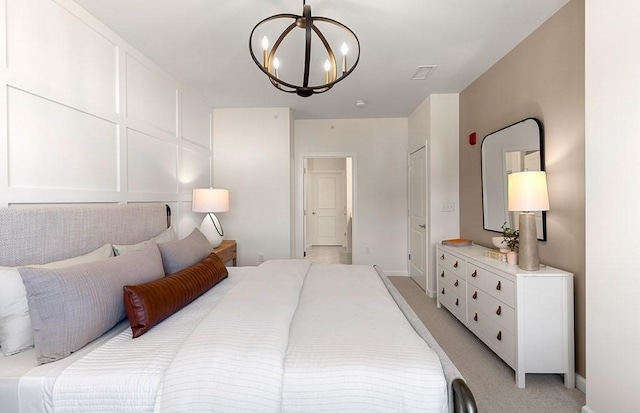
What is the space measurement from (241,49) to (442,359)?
2.71 metres

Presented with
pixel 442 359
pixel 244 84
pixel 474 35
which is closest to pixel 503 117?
pixel 474 35

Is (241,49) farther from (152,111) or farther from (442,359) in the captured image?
(442,359)

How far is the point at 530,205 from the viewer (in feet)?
6.54

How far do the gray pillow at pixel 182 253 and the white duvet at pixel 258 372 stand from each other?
0.63 metres

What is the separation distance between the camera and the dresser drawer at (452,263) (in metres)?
2.77

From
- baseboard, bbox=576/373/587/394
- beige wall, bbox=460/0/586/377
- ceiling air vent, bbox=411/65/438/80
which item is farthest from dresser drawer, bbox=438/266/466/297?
ceiling air vent, bbox=411/65/438/80

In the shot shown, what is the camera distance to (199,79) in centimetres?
318

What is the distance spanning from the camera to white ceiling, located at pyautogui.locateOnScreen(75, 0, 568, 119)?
6.54 feet

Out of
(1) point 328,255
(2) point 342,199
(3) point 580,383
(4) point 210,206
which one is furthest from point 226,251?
(2) point 342,199

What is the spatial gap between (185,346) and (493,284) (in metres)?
2.18

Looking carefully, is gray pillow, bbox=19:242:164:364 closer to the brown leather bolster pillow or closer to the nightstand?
the brown leather bolster pillow

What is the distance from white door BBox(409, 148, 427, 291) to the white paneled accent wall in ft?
10.3

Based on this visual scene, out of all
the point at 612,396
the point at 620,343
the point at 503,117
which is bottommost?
the point at 612,396

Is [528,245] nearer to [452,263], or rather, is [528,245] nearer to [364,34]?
[452,263]
